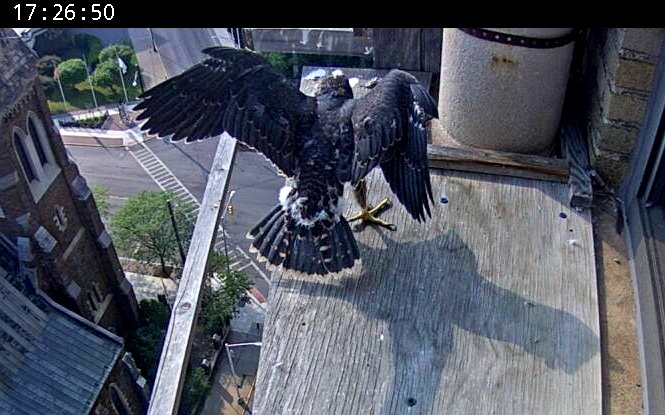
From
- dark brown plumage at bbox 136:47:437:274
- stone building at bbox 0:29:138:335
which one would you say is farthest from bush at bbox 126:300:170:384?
dark brown plumage at bbox 136:47:437:274

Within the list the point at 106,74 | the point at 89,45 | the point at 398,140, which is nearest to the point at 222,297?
the point at 398,140

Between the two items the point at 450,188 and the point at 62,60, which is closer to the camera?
the point at 450,188

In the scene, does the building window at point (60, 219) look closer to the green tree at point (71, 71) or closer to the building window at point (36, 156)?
the building window at point (36, 156)

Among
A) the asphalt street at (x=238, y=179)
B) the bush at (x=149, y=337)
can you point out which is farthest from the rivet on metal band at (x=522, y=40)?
the asphalt street at (x=238, y=179)

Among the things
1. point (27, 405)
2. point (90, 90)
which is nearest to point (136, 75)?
Result: point (90, 90)

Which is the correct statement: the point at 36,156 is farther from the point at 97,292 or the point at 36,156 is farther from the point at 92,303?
the point at 92,303
